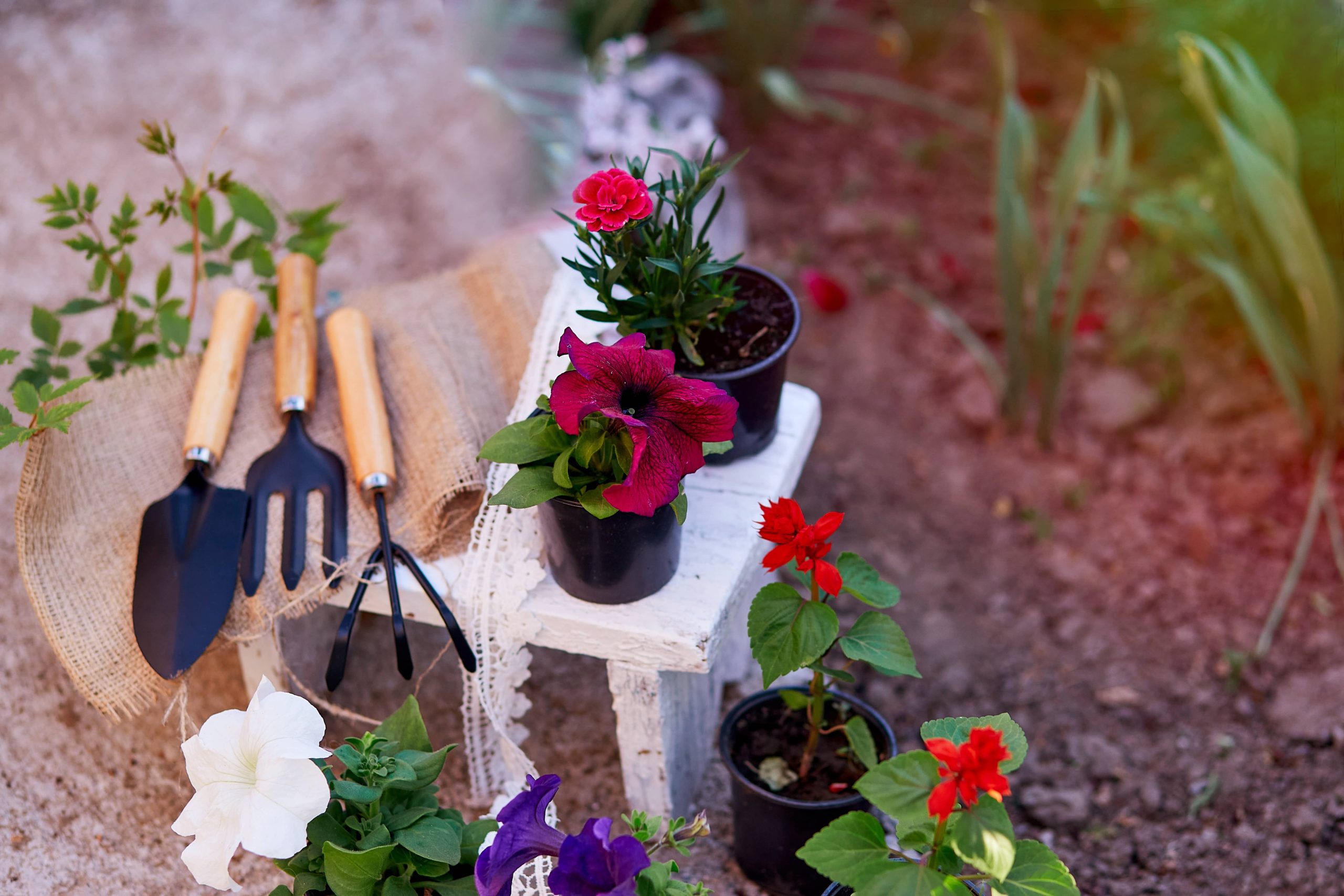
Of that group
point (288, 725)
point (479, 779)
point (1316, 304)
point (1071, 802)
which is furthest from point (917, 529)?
point (288, 725)

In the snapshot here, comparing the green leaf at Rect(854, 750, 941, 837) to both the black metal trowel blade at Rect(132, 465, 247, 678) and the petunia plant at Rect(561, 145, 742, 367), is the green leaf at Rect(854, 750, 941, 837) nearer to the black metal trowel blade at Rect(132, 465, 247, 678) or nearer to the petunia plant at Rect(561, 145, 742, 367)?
the petunia plant at Rect(561, 145, 742, 367)

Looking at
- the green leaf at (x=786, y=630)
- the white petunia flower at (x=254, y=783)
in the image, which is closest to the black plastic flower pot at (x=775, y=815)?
the green leaf at (x=786, y=630)

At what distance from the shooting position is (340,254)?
2.20m

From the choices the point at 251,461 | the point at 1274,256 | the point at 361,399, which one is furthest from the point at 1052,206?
the point at 251,461

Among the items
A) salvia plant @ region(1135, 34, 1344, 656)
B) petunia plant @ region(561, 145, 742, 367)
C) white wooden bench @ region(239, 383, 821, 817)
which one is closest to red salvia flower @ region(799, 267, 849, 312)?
salvia plant @ region(1135, 34, 1344, 656)

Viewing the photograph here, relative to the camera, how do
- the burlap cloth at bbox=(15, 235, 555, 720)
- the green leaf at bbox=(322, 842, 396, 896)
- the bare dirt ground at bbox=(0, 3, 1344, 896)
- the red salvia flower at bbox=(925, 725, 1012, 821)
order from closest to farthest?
the red salvia flower at bbox=(925, 725, 1012, 821) < the green leaf at bbox=(322, 842, 396, 896) < the burlap cloth at bbox=(15, 235, 555, 720) < the bare dirt ground at bbox=(0, 3, 1344, 896)

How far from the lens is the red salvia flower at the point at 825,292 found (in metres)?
2.20

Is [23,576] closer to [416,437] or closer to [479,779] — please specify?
[416,437]

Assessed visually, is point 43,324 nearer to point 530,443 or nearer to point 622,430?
point 530,443

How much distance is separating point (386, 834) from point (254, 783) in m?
0.12

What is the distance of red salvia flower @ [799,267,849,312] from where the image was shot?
220 centimetres

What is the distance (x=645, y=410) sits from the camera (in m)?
0.96

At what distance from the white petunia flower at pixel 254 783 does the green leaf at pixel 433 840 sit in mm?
87

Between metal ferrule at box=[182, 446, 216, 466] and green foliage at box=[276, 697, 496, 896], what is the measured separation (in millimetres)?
411
